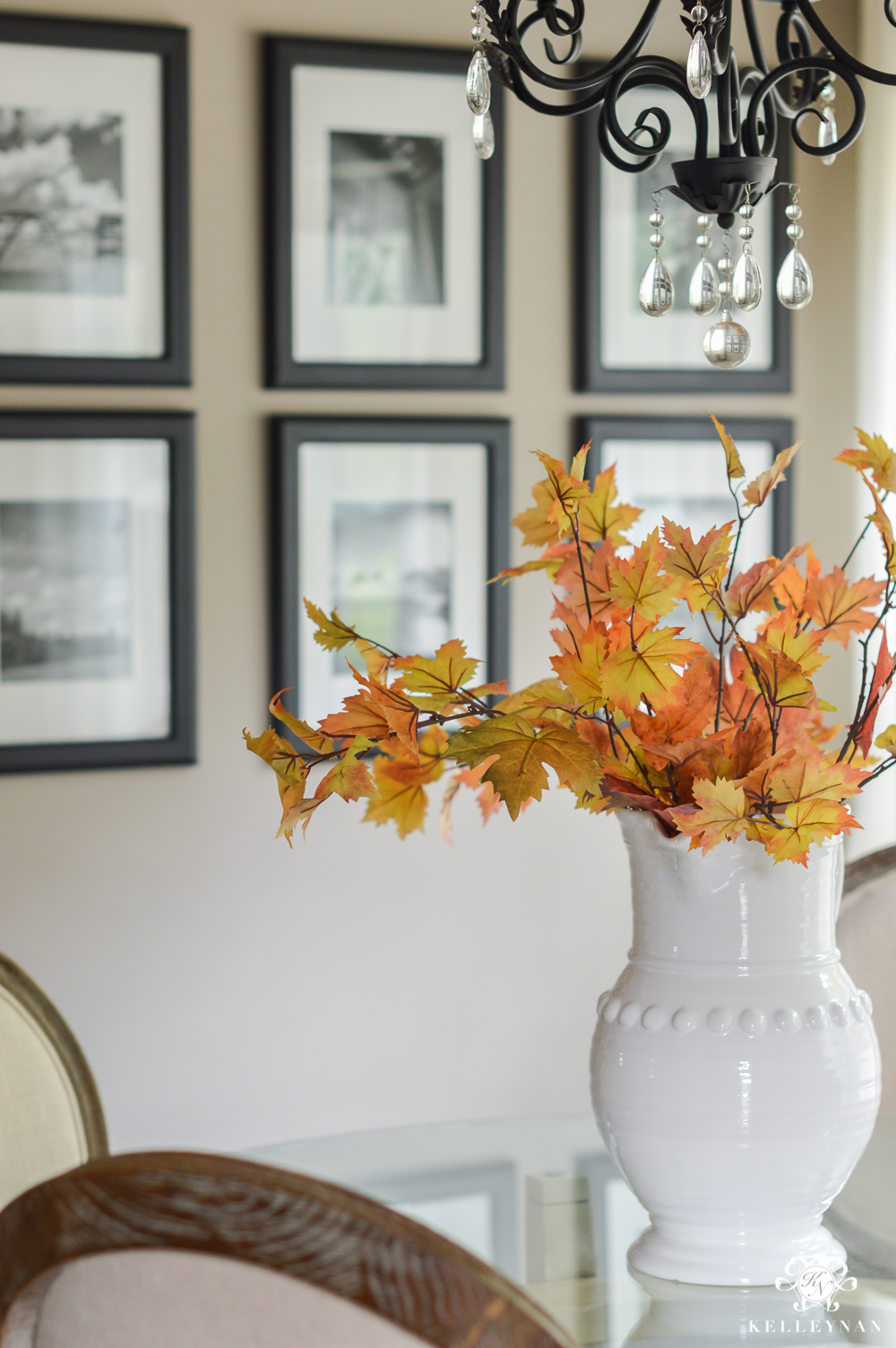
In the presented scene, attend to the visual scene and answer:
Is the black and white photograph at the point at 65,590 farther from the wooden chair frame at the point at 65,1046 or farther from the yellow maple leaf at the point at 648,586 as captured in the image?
the yellow maple leaf at the point at 648,586

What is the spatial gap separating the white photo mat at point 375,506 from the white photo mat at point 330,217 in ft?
0.50

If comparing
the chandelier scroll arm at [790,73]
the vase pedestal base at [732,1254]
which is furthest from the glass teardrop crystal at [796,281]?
the vase pedestal base at [732,1254]

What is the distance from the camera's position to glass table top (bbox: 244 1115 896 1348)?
3.17ft

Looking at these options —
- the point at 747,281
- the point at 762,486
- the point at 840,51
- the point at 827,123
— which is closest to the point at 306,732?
the point at 762,486

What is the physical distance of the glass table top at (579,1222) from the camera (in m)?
0.97

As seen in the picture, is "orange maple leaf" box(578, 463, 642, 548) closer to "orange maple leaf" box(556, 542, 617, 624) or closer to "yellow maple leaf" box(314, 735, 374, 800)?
"orange maple leaf" box(556, 542, 617, 624)

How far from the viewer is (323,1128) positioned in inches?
83.8

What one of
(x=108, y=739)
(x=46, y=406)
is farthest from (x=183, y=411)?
(x=108, y=739)

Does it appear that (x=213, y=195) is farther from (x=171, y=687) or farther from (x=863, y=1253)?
(x=863, y=1253)

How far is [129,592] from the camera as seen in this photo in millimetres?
2018

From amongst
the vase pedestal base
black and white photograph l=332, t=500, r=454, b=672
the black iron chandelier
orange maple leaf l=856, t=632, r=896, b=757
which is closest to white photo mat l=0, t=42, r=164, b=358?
black and white photograph l=332, t=500, r=454, b=672

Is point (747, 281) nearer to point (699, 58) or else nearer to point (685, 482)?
point (699, 58)

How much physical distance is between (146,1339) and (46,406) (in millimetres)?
1631

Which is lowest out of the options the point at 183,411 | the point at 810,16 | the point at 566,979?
the point at 566,979
